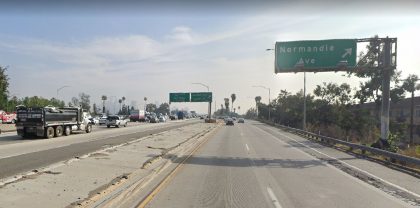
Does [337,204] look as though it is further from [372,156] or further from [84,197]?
[372,156]

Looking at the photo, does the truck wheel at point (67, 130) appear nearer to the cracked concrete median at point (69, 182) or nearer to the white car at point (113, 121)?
the white car at point (113, 121)

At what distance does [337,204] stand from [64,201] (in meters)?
5.96

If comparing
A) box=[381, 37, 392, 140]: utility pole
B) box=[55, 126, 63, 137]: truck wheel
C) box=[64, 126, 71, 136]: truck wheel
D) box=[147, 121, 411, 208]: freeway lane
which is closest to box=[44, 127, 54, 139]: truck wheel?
box=[55, 126, 63, 137]: truck wheel

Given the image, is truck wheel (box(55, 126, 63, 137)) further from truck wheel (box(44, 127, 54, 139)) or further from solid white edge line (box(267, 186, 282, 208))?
solid white edge line (box(267, 186, 282, 208))

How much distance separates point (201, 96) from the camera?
354ft

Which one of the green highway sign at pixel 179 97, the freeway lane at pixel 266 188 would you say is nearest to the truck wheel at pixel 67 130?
the freeway lane at pixel 266 188

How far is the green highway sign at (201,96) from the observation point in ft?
350

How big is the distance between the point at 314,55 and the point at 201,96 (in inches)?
3083

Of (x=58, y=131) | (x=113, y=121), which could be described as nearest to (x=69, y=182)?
(x=58, y=131)

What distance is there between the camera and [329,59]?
97.5 ft

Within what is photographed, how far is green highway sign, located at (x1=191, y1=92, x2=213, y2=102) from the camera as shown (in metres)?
107

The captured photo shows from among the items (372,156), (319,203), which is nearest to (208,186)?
(319,203)

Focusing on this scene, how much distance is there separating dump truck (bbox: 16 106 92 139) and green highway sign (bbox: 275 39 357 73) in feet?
55.0

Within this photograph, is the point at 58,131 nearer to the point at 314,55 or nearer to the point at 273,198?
the point at 314,55
